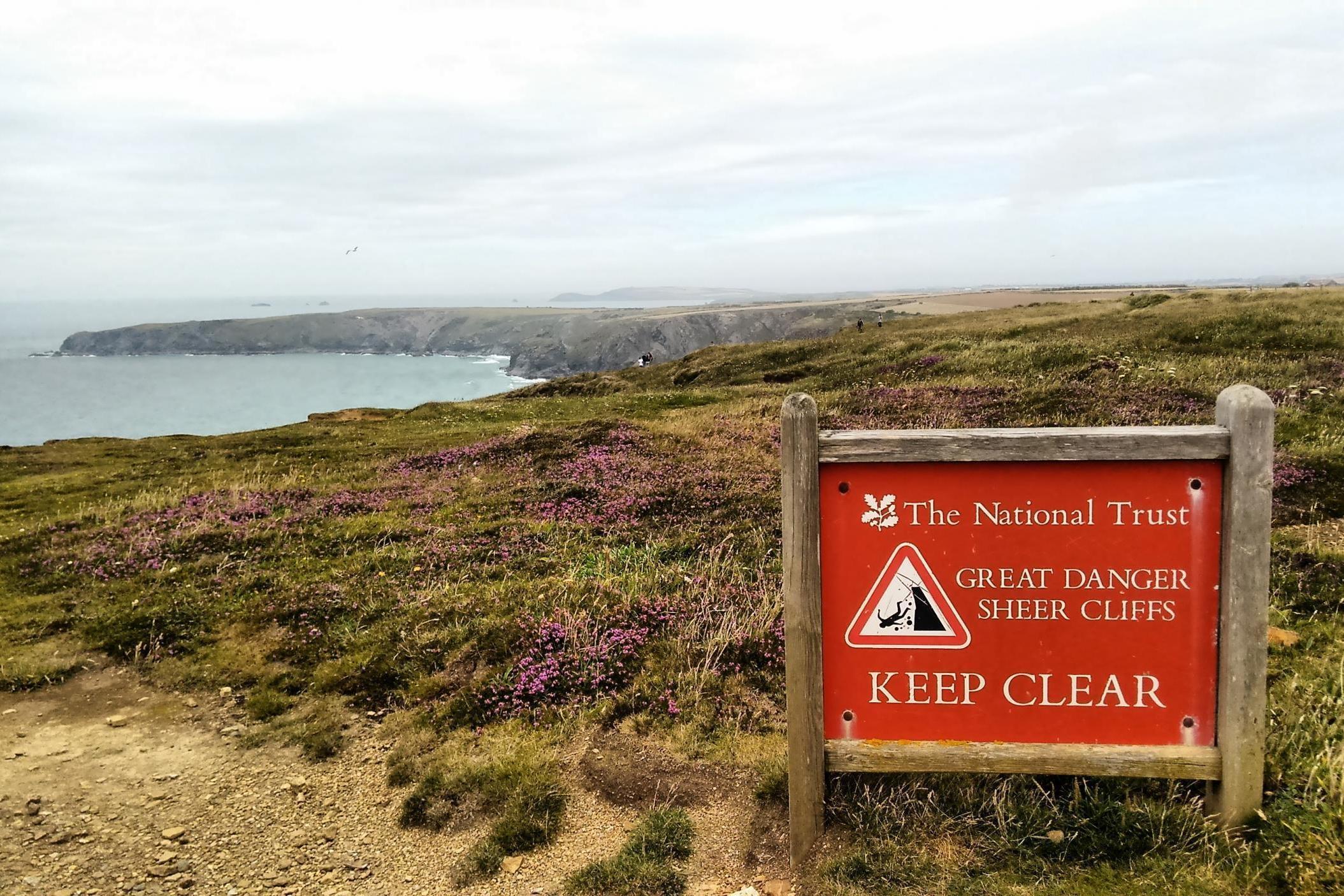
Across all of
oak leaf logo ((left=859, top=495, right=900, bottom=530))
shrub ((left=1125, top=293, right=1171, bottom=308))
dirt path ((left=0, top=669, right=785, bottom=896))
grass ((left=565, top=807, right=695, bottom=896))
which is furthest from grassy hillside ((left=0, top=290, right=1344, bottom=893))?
shrub ((left=1125, top=293, right=1171, bottom=308))

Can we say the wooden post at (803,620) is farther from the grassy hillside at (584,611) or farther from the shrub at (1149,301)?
the shrub at (1149,301)

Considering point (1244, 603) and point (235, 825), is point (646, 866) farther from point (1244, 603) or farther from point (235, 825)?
point (1244, 603)

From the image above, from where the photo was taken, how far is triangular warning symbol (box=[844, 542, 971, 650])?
5516 millimetres

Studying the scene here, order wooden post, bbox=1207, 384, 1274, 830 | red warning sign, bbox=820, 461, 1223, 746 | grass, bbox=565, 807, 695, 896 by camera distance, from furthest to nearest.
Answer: grass, bbox=565, 807, 695, 896
red warning sign, bbox=820, 461, 1223, 746
wooden post, bbox=1207, 384, 1274, 830

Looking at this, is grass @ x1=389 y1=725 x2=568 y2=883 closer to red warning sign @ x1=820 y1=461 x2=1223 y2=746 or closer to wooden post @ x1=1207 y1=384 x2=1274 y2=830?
red warning sign @ x1=820 y1=461 x2=1223 y2=746

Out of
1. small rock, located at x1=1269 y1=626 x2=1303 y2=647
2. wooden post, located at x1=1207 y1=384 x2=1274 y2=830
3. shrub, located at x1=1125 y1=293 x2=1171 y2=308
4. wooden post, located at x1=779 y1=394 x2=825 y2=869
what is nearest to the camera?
wooden post, located at x1=1207 y1=384 x2=1274 y2=830

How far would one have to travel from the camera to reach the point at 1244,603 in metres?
5.16

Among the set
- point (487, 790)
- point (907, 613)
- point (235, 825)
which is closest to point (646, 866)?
point (487, 790)

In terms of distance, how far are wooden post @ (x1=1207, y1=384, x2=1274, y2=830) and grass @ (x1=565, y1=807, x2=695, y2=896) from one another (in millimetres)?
3772

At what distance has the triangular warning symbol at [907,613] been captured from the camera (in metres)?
5.52

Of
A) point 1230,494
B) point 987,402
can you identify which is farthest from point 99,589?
point 987,402

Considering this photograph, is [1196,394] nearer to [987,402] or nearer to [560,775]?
→ [987,402]

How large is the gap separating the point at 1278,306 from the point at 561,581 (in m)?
47.3

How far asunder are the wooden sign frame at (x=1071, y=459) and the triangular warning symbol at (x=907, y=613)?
356mm
